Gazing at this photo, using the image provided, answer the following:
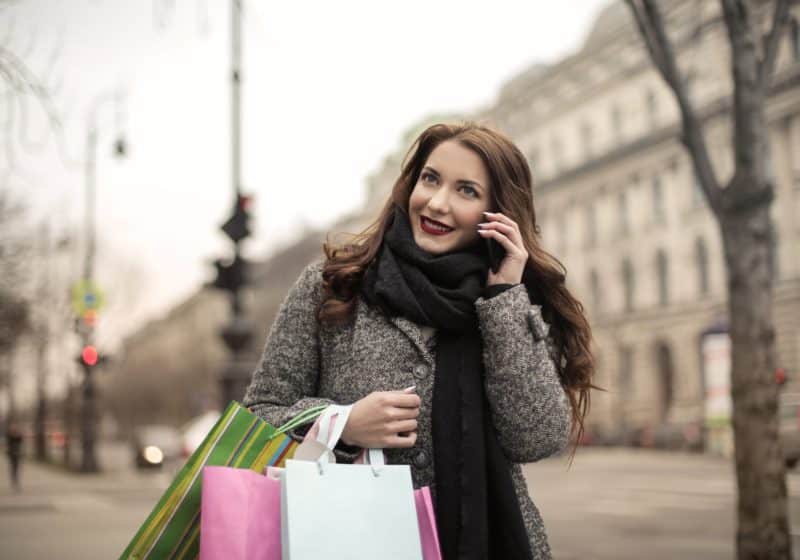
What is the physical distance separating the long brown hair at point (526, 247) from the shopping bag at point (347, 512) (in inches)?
21.4

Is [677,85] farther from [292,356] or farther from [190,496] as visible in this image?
[190,496]

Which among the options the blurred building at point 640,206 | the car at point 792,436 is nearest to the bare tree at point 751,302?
the car at point 792,436

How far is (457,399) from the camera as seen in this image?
263 cm

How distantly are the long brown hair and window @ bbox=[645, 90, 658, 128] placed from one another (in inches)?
2058

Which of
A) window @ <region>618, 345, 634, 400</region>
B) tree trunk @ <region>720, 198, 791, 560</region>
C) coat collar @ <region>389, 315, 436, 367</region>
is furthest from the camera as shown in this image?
window @ <region>618, 345, 634, 400</region>

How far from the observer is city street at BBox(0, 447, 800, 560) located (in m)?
10.8

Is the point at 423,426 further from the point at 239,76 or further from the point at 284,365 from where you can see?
the point at 239,76

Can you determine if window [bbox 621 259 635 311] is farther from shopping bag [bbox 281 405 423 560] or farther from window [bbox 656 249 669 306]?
shopping bag [bbox 281 405 423 560]

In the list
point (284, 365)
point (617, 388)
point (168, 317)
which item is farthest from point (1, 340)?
point (168, 317)

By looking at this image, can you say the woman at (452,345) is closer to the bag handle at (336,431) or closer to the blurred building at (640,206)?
the bag handle at (336,431)

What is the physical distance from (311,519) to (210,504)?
0.21 m

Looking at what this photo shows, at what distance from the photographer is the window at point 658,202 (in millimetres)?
54453

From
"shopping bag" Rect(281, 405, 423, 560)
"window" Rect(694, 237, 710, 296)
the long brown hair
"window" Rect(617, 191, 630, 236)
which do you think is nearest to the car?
the long brown hair

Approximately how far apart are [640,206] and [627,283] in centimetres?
475
